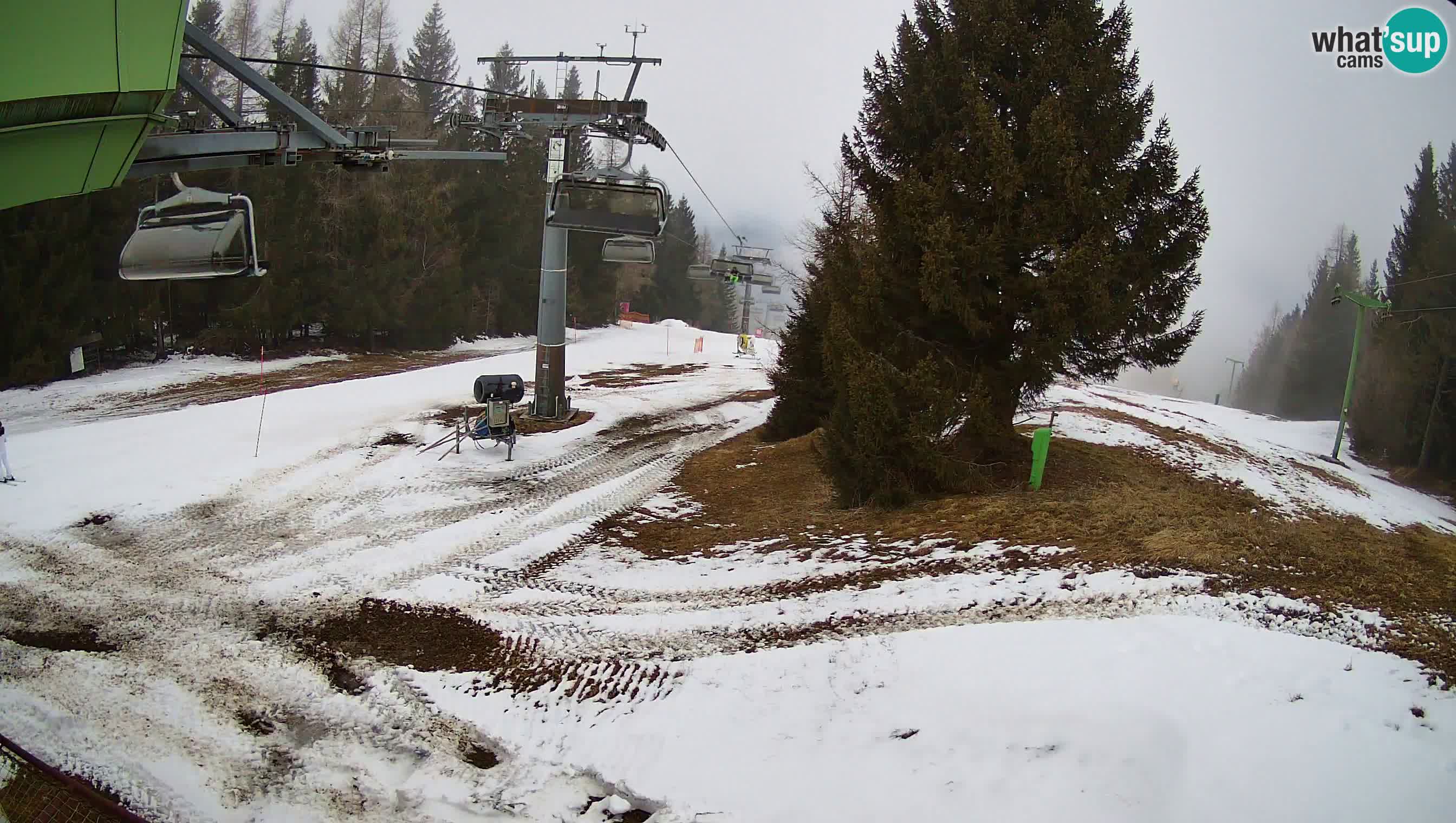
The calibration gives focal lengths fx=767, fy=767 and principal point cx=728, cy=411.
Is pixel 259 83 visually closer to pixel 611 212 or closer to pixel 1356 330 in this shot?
pixel 611 212

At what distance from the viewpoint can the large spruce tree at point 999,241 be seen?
9.11 m

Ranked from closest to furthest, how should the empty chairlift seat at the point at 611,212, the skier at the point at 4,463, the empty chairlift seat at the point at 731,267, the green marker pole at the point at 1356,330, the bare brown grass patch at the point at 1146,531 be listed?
the bare brown grass patch at the point at 1146,531 → the skier at the point at 4,463 → the empty chairlift seat at the point at 611,212 → the green marker pole at the point at 1356,330 → the empty chairlift seat at the point at 731,267

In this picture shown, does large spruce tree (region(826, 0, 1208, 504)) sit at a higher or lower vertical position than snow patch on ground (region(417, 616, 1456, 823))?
higher

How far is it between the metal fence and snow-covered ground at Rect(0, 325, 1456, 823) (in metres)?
0.49

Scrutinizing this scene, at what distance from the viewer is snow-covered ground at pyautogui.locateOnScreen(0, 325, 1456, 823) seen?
4660 mm

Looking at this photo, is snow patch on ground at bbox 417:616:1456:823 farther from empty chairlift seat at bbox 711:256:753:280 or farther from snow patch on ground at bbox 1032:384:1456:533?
empty chairlift seat at bbox 711:256:753:280

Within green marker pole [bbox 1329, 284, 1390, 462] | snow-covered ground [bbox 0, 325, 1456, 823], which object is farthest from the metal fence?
green marker pole [bbox 1329, 284, 1390, 462]

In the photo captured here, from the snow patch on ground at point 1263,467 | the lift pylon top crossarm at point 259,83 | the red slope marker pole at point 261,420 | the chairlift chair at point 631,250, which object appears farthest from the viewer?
the chairlift chair at point 631,250

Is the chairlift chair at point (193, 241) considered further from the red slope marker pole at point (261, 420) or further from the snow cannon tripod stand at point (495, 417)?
the red slope marker pole at point (261, 420)

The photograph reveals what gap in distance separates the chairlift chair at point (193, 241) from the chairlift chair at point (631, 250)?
1179 centimetres

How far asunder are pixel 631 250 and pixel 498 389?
194 inches

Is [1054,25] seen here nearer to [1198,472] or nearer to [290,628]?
[1198,472]

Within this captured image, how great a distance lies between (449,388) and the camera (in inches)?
858

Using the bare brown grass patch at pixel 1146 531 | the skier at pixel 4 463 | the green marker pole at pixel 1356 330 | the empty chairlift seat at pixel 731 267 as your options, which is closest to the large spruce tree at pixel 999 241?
the bare brown grass patch at pixel 1146 531
